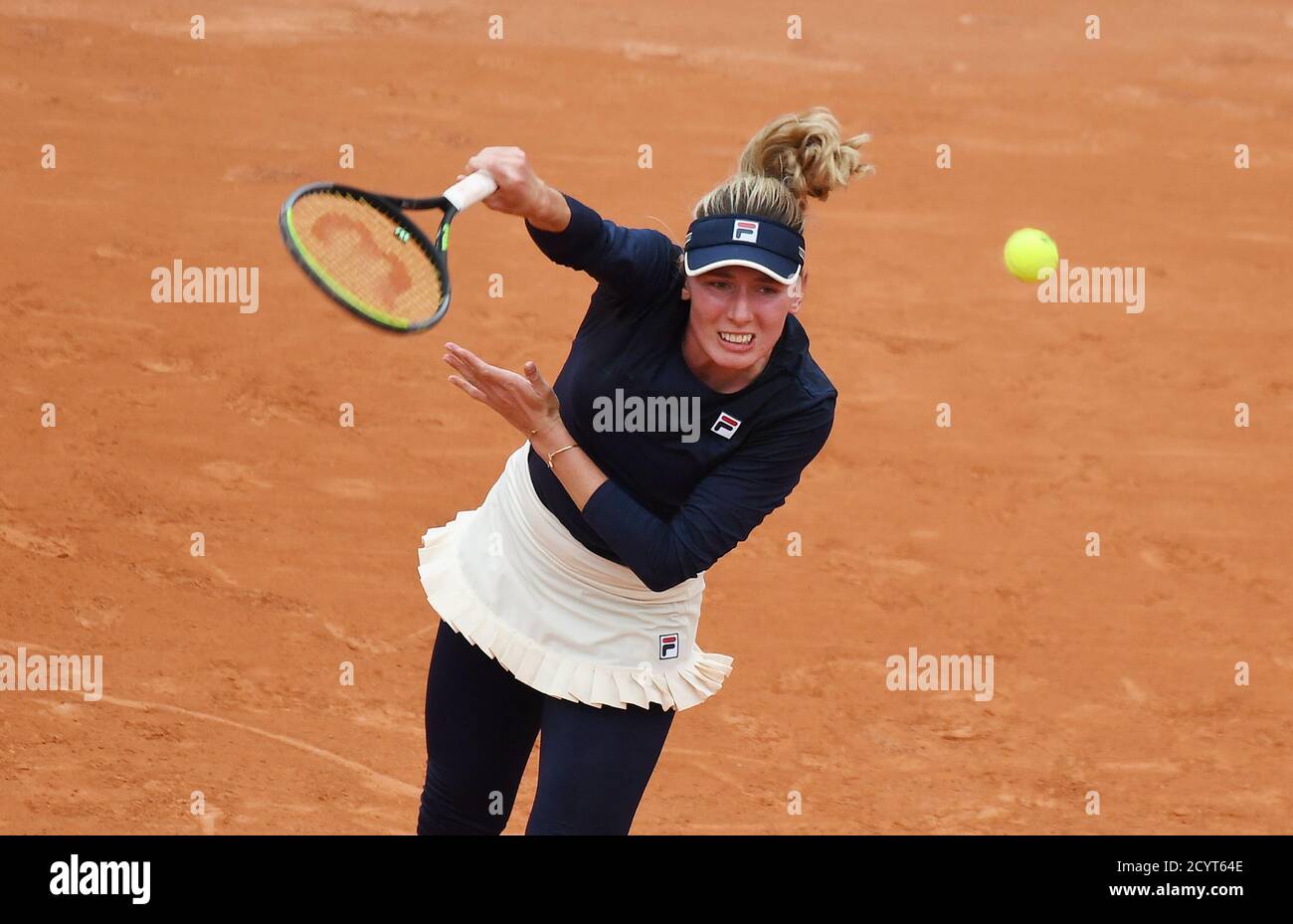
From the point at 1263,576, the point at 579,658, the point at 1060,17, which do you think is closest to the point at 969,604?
the point at 1263,576

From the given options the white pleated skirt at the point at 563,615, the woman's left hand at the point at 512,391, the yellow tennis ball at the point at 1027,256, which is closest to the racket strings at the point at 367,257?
the woman's left hand at the point at 512,391

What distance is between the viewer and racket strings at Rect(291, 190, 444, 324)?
321 centimetres

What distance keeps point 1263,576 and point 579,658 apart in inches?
186

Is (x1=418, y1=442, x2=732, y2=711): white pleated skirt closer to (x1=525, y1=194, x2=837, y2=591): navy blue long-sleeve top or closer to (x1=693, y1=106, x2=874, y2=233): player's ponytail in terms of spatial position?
(x1=525, y1=194, x2=837, y2=591): navy blue long-sleeve top

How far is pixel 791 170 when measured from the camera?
3492mm

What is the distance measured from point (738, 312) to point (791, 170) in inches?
14.5

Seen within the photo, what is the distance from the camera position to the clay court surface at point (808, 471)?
5.96m

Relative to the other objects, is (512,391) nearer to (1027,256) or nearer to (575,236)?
(575,236)

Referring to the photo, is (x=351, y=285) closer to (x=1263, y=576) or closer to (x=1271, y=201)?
(x=1263, y=576)

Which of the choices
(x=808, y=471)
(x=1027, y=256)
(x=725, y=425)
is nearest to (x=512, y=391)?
(x=725, y=425)

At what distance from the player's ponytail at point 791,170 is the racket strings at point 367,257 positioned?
0.63 metres

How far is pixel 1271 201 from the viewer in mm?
10164

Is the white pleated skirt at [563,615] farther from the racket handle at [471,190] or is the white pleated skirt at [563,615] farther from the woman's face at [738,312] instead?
the racket handle at [471,190]

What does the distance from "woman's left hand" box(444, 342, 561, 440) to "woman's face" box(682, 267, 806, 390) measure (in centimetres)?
37
